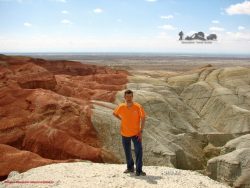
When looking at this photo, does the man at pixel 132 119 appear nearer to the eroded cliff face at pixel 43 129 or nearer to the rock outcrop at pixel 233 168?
the eroded cliff face at pixel 43 129

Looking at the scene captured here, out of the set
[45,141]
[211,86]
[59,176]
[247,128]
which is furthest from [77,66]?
[59,176]

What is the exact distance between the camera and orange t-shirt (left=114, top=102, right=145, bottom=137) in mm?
11883

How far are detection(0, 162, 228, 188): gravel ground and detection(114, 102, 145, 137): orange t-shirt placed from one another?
4.65 feet

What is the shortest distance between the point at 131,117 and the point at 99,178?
2077 mm

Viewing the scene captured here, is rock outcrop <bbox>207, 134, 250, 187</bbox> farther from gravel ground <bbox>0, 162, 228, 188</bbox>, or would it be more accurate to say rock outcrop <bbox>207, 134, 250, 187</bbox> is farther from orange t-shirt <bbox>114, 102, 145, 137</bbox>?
orange t-shirt <bbox>114, 102, 145, 137</bbox>

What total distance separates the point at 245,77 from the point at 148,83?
1131 cm

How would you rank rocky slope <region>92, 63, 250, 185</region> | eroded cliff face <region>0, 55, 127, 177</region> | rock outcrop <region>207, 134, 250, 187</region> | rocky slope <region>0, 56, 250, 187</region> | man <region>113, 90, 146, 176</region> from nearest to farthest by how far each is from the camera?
man <region>113, 90, 146, 176</region> < rock outcrop <region>207, 134, 250, 187</region> < eroded cliff face <region>0, 55, 127, 177</region> < rocky slope <region>0, 56, 250, 187</region> < rocky slope <region>92, 63, 250, 185</region>

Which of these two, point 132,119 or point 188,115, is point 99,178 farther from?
point 188,115

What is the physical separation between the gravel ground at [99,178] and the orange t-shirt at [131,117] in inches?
55.8

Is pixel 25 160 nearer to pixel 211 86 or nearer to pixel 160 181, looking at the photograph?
pixel 160 181

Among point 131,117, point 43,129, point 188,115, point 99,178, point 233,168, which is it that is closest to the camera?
point 131,117

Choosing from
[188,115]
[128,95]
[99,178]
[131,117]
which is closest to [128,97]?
[128,95]

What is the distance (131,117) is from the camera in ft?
39.0

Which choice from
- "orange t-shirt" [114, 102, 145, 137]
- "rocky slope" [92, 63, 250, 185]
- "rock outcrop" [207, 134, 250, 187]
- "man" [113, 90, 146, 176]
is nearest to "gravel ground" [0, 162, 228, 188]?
"man" [113, 90, 146, 176]
